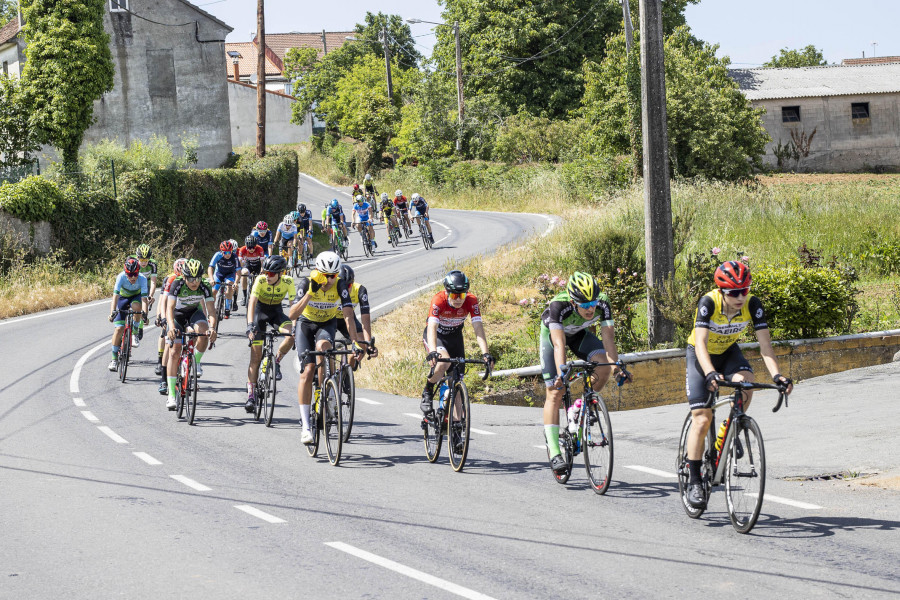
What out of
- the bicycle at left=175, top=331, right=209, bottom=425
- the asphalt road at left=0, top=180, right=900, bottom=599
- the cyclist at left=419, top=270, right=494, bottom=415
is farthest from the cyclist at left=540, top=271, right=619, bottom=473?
the bicycle at left=175, top=331, right=209, bottom=425

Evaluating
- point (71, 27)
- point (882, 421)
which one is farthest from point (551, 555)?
point (71, 27)

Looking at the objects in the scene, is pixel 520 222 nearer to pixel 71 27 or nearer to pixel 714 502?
pixel 71 27

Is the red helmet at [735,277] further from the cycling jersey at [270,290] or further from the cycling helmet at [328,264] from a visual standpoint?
the cycling jersey at [270,290]

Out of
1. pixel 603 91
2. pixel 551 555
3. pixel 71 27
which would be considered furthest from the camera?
pixel 603 91

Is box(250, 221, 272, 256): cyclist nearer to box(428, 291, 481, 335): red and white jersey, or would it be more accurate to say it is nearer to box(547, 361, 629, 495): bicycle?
box(428, 291, 481, 335): red and white jersey

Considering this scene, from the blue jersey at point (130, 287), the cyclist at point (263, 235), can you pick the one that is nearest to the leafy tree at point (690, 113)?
the cyclist at point (263, 235)

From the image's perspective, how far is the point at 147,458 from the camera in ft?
36.2

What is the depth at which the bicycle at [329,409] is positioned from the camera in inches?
397

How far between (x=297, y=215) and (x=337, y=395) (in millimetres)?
19501

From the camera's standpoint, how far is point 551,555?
22.9ft

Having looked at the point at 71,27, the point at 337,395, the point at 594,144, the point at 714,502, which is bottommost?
the point at 714,502

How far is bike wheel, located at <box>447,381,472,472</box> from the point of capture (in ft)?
31.6

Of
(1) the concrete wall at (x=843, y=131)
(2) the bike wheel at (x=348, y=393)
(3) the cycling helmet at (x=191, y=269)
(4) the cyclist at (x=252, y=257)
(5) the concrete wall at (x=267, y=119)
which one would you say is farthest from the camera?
(5) the concrete wall at (x=267, y=119)

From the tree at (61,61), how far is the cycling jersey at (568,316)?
102 ft
